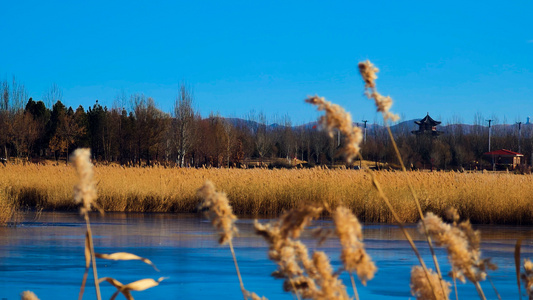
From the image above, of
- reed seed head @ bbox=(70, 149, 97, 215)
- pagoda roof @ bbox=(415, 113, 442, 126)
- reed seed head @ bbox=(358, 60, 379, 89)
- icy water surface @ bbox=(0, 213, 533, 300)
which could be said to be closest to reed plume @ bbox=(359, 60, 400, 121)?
reed seed head @ bbox=(358, 60, 379, 89)

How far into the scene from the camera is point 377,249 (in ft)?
31.8

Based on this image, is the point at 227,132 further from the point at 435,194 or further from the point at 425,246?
the point at 425,246

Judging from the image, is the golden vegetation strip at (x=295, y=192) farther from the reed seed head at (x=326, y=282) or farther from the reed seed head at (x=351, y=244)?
the reed seed head at (x=351, y=244)

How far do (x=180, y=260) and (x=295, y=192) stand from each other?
27.4ft

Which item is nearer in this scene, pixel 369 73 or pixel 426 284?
pixel 369 73

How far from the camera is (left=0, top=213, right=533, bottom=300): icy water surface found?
6.74m

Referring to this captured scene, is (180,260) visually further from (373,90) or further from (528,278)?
(373,90)

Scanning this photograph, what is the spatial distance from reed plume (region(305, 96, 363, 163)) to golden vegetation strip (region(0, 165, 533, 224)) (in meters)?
13.6

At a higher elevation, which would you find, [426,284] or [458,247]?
[458,247]

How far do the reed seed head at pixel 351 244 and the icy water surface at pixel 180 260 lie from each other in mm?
5318

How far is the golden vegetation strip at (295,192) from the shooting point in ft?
49.0

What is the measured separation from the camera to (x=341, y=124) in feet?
4.02

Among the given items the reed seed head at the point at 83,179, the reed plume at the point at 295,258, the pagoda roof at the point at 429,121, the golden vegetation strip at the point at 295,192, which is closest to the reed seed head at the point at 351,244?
the reed plume at the point at 295,258

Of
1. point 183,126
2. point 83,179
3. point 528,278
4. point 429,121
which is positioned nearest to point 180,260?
point 528,278
